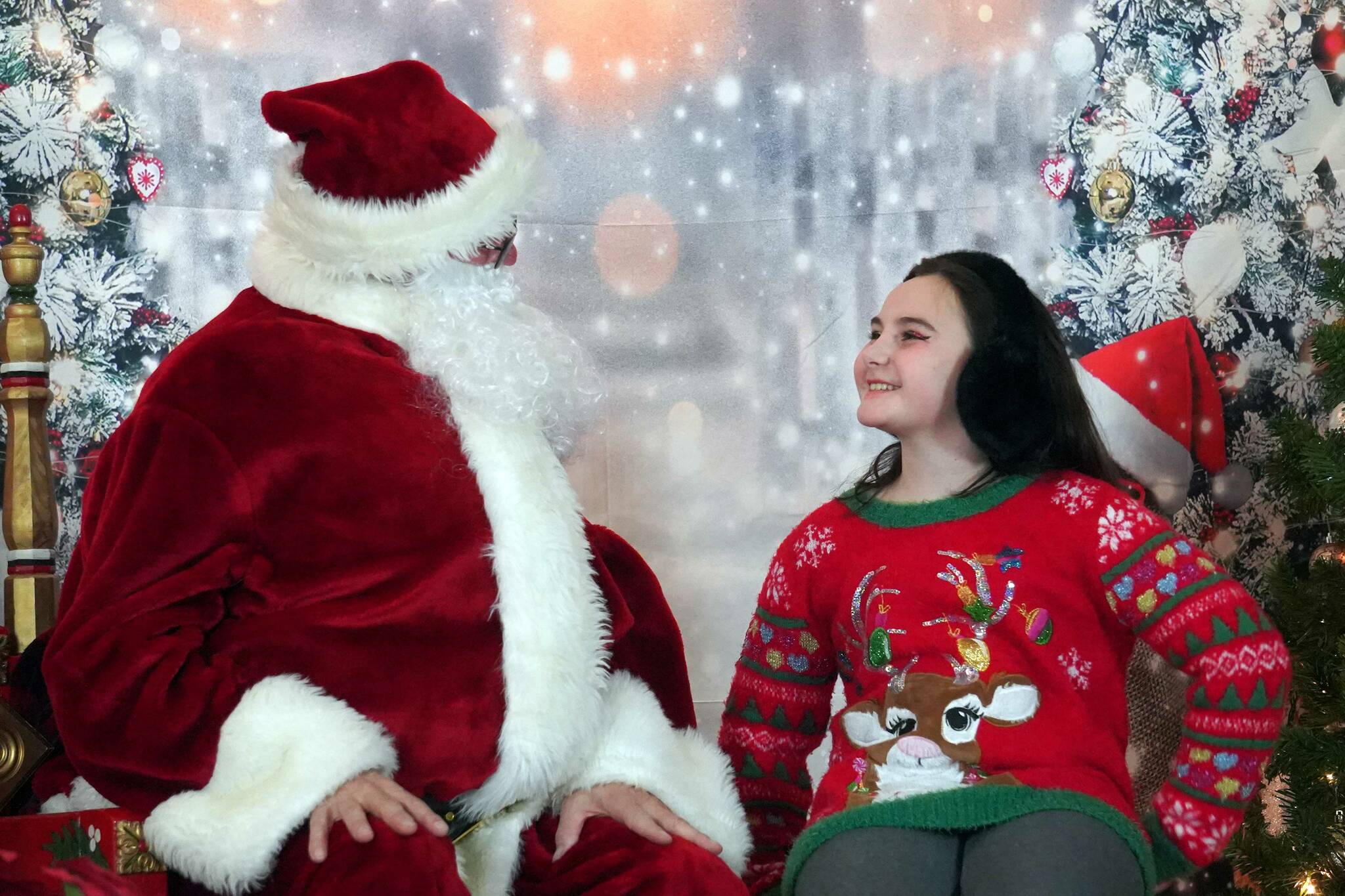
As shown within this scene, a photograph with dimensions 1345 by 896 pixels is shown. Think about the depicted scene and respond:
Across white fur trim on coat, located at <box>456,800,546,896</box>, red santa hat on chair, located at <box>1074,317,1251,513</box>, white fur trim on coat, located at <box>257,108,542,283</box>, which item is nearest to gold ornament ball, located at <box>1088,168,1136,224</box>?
red santa hat on chair, located at <box>1074,317,1251,513</box>

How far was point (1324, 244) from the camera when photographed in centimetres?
275

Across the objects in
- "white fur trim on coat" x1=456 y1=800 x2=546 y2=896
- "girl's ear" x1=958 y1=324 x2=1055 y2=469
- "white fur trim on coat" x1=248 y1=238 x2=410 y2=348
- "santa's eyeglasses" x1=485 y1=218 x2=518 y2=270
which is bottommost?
"white fur trim on coat" x1=456 y1=800 x2=546 y2=896

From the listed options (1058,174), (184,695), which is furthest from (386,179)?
(1058,174)

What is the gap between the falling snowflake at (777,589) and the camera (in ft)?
6.40

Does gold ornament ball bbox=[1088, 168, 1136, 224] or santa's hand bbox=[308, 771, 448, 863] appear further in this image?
gold ornament ball bbox=[1088, 168, 1136, 224]

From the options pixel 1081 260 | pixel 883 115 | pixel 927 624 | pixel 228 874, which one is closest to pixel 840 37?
pixel 883 115

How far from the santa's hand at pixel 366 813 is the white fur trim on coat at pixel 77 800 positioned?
1.19 ft

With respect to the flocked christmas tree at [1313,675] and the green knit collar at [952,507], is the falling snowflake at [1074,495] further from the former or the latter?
the flocked christmas tree at [1313,675]

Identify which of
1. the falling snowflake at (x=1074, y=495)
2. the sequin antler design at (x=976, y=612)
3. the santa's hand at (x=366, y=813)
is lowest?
the santa's hand at (x=366, y=813)

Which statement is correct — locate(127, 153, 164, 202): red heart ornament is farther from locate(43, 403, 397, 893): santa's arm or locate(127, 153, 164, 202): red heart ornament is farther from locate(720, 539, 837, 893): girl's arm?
locate(720, 539, 837, 893): girl's arm

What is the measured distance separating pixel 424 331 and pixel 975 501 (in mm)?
811

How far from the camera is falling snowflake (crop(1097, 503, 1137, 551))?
1734 mm

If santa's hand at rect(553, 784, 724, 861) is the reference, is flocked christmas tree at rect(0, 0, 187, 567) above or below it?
above

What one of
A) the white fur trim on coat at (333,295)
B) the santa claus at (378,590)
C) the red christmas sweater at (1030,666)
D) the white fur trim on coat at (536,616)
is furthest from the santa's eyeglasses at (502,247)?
the red christmas sweater at (1030,666)
